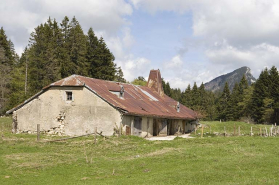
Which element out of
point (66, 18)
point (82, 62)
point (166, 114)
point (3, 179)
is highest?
point (66, 18)

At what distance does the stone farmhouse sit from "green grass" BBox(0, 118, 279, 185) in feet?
21.8

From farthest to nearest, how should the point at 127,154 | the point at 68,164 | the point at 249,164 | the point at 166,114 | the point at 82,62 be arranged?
the point at 82,62
the point at 166,114
the point at 127,154
the point at 68,164
the point at 249,164

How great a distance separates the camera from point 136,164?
1830cm

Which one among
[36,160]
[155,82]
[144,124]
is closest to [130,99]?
[144,124]

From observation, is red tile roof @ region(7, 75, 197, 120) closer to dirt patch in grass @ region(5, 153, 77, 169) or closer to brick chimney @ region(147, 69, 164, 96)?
brick chimney @ region(147, 69, 164, 96)

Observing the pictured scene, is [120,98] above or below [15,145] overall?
above

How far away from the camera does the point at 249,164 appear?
16.5 metres

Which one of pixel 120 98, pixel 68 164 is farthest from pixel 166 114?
pixel 68 164

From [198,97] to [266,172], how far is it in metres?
89.1

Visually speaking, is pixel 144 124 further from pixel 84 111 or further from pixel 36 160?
pixel 36 160

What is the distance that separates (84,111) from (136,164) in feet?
50.6

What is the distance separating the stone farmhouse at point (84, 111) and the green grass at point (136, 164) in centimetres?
666

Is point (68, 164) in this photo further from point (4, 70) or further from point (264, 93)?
point (264, 93)

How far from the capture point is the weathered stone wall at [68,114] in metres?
31.7
